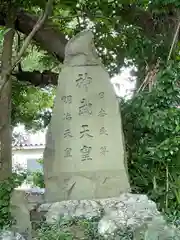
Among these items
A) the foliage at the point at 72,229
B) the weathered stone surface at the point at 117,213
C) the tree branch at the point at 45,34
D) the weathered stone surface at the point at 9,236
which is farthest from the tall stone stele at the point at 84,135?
the tree branch at the point at 45,34

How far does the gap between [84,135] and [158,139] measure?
2.21ft

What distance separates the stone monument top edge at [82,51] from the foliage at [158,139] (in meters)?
0.60

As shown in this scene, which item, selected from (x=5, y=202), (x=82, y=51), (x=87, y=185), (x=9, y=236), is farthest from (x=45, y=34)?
(x=9, y=236)

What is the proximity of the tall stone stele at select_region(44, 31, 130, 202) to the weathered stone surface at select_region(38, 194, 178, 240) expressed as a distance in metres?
0.29

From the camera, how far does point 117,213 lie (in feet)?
10.9

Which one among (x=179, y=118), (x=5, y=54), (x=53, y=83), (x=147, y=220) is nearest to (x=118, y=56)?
(x=53, y=83)

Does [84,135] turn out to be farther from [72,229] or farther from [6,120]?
[6,120]

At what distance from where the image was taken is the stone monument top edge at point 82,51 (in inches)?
169

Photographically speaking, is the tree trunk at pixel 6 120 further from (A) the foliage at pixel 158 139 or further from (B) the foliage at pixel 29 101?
(B) the foliage at pixel 29 101

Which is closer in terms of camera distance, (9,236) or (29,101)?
(9,236)

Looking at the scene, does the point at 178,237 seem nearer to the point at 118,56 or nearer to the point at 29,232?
the point at 29,232

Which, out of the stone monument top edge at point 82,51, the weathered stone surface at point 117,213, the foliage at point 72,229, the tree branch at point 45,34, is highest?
the tree branch at point 45,34

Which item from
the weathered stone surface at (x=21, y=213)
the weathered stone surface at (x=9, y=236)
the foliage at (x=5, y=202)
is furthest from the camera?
the weathered stone surface at (x=21, y=213)

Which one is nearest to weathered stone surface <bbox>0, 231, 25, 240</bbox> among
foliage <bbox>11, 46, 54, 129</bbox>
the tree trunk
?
the tree trunk
